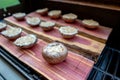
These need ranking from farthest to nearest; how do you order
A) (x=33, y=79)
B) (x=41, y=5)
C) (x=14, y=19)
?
(x=41, y=5)
(x=14, y=19)
(x=33, y=79)

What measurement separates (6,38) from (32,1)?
75 centimetres

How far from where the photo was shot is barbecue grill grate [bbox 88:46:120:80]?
2.42ft

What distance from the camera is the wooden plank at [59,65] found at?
675 millimetres

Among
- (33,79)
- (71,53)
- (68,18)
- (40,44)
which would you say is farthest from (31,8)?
(33,79)

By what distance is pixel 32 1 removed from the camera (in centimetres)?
159

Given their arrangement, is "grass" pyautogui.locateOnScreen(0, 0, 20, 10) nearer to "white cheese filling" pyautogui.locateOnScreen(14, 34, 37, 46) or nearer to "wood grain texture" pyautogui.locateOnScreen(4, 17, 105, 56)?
"wood grain texture" pyautogui.locateOnScreen(4, 17, 105, 56)

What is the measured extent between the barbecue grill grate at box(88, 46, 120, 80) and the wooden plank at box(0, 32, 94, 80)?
6 cm

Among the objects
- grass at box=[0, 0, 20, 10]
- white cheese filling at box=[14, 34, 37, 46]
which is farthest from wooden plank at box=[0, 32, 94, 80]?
grass at box=[0, 0, 20, 10]

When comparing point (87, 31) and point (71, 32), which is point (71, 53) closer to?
point (71, 32)

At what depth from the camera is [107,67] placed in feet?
2.68

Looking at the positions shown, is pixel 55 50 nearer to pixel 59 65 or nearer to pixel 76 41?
pixel 59 65

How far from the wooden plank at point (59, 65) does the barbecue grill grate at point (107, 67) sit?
0.06 m

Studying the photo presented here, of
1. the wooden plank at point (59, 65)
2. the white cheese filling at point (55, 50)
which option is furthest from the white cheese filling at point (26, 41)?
the white cheese filling at point (55, 50)

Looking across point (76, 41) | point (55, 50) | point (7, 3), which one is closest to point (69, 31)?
point (76, 41)
